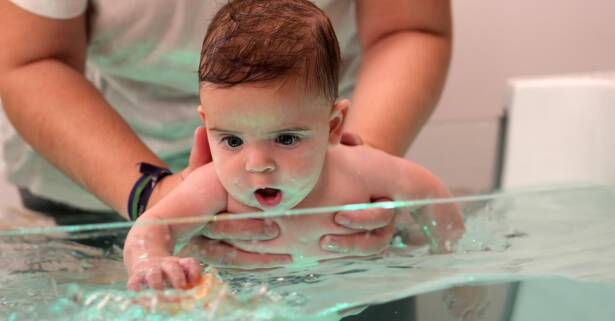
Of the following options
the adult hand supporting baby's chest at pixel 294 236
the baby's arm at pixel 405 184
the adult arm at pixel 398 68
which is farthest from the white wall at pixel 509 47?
the adult hand supporting baby's chest at pixel 294 236

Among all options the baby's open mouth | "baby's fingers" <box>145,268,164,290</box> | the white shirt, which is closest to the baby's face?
the baby's open mouth

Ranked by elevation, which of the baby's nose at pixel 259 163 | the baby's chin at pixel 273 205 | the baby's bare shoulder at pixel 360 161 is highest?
the baby's nose at pixel 259 163

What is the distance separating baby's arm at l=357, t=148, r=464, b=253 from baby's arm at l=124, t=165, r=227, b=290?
0.14 meters

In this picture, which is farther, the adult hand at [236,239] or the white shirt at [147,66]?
the white shirt at [147,66]

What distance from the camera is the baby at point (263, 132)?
0.64 meters

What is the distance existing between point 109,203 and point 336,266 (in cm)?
29

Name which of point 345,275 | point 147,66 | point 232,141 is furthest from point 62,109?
point 345,275

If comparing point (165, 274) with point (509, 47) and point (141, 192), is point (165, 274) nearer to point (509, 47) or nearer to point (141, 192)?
point (141, 192)

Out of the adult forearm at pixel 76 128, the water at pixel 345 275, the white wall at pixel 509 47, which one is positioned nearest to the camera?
the water at pixel 345 275

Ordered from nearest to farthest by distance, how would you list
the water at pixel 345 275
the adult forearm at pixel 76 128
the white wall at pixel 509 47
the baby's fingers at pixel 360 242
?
1. the water at pixel 345 275
2. the baby's fingers at pixel 360 242
3. the adult forearm at pixel 76 128
4. the white wall at pixel 509 47

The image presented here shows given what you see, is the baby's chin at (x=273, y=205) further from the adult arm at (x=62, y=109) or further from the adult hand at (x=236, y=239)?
the adult arm at (x=62, y=109)

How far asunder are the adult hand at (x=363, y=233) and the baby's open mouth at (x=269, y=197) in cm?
5

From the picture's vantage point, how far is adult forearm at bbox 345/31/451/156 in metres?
0.85

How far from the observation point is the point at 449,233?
0.72m
